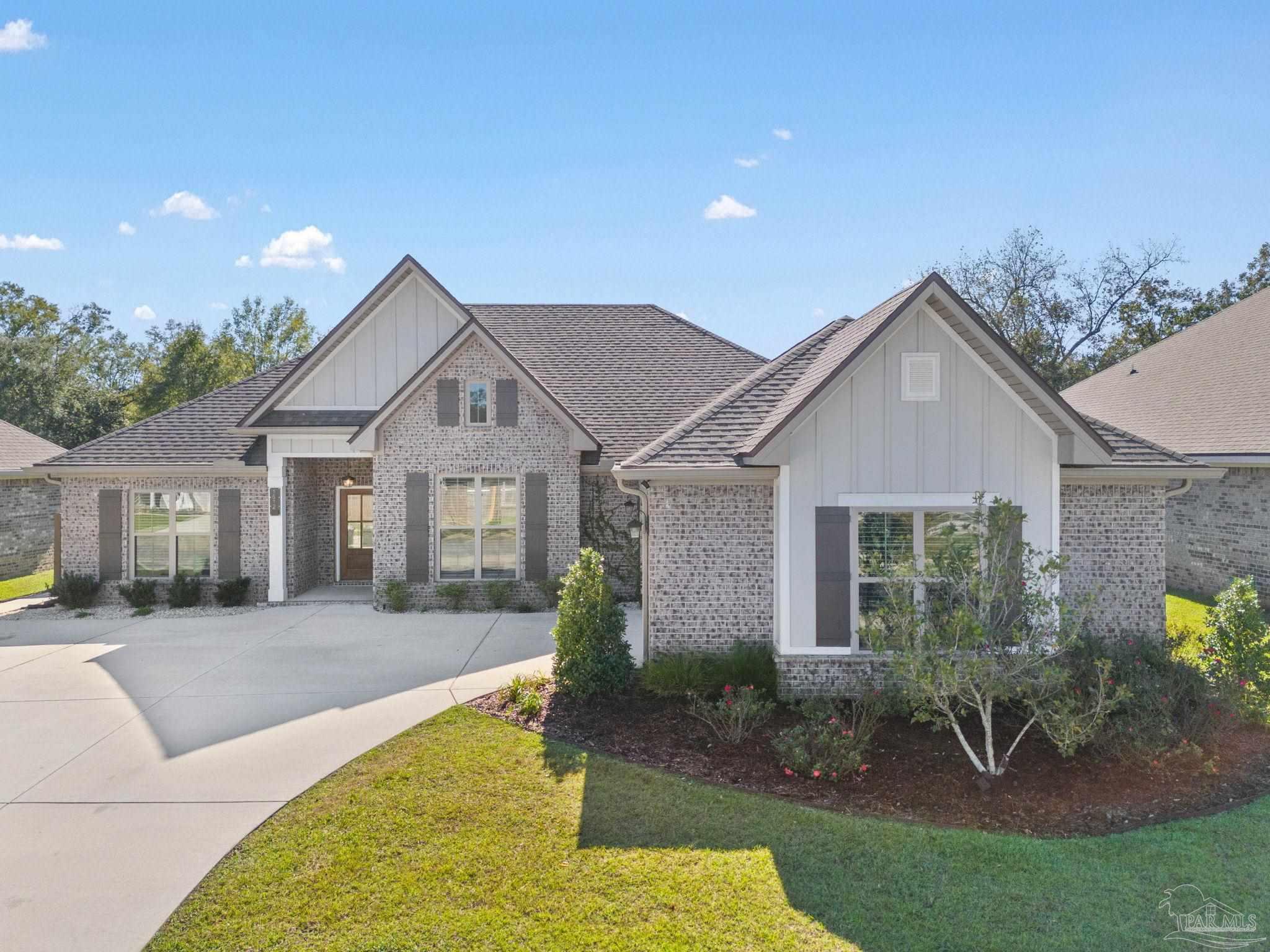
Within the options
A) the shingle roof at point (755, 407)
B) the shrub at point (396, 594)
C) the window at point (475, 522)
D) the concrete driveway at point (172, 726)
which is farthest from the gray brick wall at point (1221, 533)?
the shrub at point (396, 594)

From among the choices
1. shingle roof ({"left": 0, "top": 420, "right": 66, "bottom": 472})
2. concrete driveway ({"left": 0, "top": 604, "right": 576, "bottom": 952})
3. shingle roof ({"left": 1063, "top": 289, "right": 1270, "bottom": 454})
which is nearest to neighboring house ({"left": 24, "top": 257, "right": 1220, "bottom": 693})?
concrete driveway ({"left": 0, "top": 604, "right": 576, "bottom": 952})

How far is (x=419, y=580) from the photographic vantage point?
13.3 meters

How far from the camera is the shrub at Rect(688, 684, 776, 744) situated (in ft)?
23.0

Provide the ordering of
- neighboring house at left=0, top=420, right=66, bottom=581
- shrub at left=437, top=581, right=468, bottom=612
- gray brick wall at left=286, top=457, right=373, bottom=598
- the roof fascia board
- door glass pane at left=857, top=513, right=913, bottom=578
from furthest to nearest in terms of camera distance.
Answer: neighboring house at left=0, top=420, right=66, bottom=581 < gray brick wall at left=286, top=457, right=373, bottom=598 < shrub at left=437, top=581, right=468, bottom=612 < the roof fascia board < door glass pane at left=857, top=513, right=913, bottom=578

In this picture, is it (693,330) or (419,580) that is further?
(693,330)

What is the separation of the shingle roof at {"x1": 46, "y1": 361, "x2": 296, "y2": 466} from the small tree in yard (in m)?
12.9

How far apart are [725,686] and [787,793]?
1542 mm

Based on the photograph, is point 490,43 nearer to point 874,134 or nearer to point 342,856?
point 874,134

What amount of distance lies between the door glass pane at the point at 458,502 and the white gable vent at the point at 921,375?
8.44 meters

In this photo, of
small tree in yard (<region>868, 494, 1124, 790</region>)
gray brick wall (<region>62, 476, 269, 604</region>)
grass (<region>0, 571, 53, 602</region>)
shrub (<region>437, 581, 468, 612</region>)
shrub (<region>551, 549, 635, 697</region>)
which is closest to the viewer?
small tree in yard (<region>868, 494, 1124, 790</region>)

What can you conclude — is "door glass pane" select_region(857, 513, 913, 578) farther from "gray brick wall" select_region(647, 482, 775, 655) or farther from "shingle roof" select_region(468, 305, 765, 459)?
"shingle roof" select_region(468, 305, 765, 459)

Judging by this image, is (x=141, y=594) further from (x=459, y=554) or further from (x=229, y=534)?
(x=459, y=554)

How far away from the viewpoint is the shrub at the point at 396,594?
13.1m

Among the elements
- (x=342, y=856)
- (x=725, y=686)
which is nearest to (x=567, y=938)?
(x=342, y=856)
